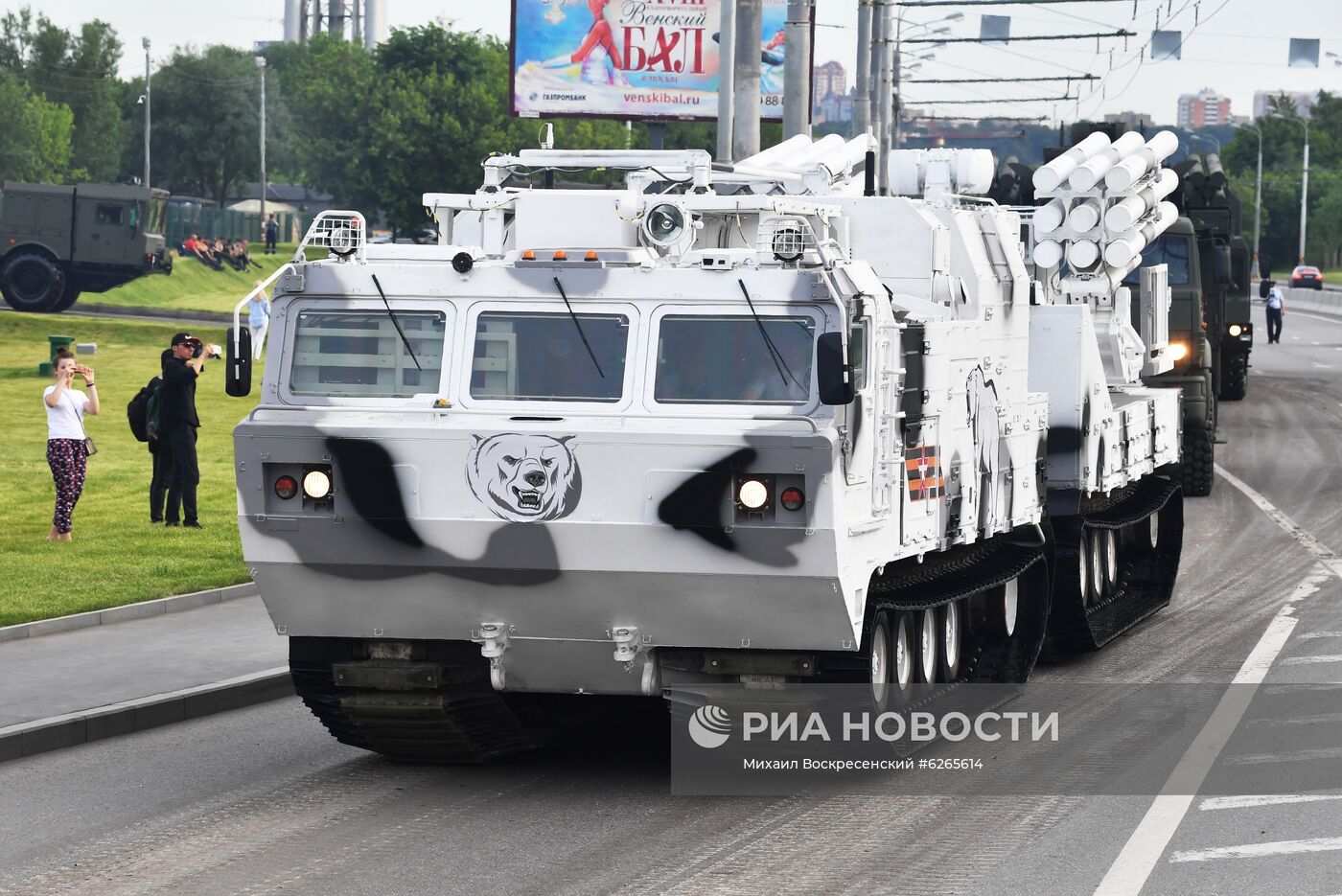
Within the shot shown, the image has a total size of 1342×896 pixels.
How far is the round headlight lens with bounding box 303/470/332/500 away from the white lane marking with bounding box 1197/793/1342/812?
4.41 meters

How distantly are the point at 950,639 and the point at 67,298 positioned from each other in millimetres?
40969

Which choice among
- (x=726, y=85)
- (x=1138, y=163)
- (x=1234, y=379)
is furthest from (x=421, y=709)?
(x=1234, y=379)

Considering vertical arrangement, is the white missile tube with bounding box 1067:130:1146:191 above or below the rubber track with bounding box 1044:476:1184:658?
above

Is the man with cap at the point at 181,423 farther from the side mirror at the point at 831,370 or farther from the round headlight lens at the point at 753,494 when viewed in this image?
the side mirror at the point at 831,370

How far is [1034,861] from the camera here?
9680 mm

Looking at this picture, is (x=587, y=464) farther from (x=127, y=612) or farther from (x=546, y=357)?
(x=127, y=612)

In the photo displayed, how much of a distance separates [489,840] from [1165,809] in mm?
3180

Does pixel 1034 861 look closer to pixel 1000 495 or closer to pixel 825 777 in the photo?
pixel 825 777

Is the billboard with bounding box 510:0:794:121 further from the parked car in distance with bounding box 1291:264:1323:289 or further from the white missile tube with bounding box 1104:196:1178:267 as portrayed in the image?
the parked car in distance with bounding box 1291:264:1323:289

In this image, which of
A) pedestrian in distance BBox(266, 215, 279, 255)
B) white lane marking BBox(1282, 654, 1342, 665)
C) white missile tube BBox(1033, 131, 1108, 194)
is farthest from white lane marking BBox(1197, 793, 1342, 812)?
pedestrian in distance BBox(266, 215, 279, 255)

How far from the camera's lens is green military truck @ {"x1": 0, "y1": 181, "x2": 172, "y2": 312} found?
5016 cm

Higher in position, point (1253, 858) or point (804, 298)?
point (804, 298)

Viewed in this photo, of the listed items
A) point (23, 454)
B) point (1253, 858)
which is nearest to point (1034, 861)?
point (1253, 858)

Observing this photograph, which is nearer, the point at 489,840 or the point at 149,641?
the point at 489,840
